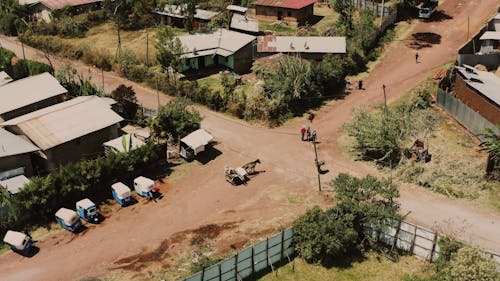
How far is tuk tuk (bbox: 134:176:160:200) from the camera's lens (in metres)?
44.5

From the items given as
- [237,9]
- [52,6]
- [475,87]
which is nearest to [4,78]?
[52,6]

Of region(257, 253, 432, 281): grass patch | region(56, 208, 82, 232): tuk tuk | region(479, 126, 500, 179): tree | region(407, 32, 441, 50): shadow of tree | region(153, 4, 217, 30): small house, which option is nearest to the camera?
region(257, 253, 432, 281): grass patch

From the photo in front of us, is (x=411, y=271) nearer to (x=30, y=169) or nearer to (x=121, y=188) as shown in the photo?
(x=121, y=188)

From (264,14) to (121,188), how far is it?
46.6 meters

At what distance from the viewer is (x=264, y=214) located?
139 feet

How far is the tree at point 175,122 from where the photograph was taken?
51.2 m

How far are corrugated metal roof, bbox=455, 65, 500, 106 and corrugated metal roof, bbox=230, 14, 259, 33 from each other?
2815 cm

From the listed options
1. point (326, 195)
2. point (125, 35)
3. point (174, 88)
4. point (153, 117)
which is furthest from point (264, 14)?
point (326, 195)

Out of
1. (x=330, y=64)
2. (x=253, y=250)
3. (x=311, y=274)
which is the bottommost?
(x=311, y=274)

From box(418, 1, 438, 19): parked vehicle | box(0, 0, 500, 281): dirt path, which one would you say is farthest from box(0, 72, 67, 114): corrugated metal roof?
box(418, 1, 438, 19): parked vehicle

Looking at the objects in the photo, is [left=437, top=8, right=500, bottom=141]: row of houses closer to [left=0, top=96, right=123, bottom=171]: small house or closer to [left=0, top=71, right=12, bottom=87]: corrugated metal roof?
[left=0, top=96, right=123, bottom=171]: small house

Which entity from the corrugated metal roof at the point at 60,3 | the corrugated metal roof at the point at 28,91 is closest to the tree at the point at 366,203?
the corrugated metal roof at the point at 28,91

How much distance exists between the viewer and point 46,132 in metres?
48.0

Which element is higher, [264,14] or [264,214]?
[264,14]
